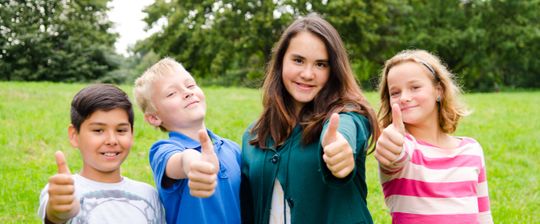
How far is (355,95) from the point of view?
291 centimetres

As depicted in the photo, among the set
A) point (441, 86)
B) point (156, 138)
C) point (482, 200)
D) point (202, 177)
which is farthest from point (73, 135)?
point (156, 138)

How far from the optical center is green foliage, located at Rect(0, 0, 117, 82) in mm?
28938

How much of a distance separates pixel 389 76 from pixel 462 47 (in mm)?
32005

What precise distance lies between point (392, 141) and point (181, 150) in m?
0.95

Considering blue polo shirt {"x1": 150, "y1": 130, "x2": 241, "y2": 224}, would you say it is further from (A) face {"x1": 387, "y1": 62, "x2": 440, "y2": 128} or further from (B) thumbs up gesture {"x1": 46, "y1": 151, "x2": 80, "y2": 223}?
(A) face {"x1": 387, "y1": 62, "x2": 440, "y2": 128}

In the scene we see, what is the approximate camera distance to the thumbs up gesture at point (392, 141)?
2576 mm

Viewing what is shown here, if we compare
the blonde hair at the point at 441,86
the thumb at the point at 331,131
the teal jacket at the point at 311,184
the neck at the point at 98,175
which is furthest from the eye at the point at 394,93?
the neck at the point at 98,175

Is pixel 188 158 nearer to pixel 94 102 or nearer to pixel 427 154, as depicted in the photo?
pixel 94 102

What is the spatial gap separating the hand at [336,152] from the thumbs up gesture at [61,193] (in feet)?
3.32

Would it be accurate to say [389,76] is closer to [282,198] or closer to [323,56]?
[323,56]

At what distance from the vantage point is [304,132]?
111 inches

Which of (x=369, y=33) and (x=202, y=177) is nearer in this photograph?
(x=202, y=177)

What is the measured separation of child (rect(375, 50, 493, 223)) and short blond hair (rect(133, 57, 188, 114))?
1.12 m

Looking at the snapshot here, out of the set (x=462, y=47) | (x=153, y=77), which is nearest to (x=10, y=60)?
(x=462, y=47)
